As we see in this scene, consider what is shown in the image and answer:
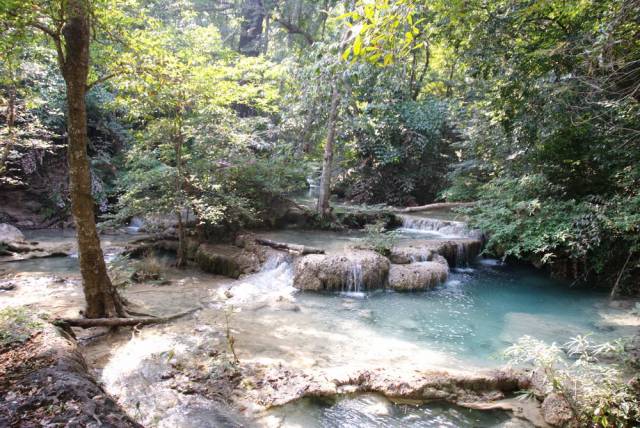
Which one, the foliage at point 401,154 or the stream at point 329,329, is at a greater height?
the foliage at point 401,154

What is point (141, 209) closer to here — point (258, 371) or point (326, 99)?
point (258, 371)

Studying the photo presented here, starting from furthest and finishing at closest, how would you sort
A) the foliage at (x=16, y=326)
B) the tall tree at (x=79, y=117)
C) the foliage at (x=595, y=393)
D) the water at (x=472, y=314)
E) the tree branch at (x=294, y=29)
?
the tree branch at (x=294, y=29) < the water at (x=472, y=314) < the tall tree at (x=79, y=117) < the foliage at (x=595, y=393) < the foliage at (x=16, y=326)

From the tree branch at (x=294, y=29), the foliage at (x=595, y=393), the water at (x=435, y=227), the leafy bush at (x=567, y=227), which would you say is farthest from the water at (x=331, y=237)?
the tree branch at (x=294, y=29)

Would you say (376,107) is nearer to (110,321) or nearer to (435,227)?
(435,227)

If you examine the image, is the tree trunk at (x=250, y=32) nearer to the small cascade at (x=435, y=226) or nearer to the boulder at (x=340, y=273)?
the small cascade at (x=435, y=226)

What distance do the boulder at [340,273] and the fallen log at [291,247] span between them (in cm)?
47

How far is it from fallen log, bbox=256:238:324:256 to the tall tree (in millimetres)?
4937

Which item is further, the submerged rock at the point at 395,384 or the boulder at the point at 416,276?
the boulder at the point at 416,276

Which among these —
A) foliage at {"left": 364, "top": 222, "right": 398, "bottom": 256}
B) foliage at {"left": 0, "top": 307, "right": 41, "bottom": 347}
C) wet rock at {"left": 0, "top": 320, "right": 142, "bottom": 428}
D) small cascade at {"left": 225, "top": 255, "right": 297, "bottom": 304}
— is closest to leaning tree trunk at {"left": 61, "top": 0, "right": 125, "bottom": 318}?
foliage at {"left": 0, "top": 307, "right": 41, "bottom": 347}

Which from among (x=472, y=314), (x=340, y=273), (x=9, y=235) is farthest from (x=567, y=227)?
(x=9, y=235)

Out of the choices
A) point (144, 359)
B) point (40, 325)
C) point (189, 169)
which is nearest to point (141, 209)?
point (189, 169)

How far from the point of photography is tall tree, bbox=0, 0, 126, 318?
4477 mm

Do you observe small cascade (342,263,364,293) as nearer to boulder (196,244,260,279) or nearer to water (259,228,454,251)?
water (259,228,454,251)

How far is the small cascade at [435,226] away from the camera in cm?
1260
